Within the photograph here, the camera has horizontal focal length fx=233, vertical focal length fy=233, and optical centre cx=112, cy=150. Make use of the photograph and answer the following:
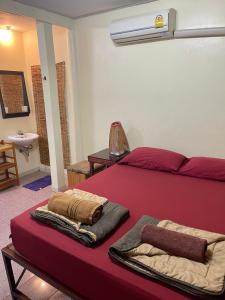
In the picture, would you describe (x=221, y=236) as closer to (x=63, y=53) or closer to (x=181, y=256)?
(x=181, y=256)

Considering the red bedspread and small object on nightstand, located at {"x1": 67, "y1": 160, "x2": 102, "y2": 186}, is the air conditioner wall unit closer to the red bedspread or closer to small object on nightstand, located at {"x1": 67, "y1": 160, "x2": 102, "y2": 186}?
the red bedspread

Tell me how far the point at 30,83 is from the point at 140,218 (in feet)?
10.8

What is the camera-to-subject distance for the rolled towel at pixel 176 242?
1091mm

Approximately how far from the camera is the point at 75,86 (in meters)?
3.37

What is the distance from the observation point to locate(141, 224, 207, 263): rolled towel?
42.9 inches

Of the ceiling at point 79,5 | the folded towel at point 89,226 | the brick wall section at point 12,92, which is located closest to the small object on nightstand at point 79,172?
the folded towel at point 89,226

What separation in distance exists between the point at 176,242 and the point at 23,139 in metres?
3.04

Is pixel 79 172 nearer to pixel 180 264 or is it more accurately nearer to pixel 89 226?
pixel 89 226

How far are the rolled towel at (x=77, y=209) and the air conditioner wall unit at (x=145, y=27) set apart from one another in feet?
6.34

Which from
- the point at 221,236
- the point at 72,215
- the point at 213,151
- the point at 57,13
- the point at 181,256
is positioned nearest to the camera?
the point at 181,256

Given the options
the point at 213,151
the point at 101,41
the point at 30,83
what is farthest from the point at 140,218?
the point at 30,83

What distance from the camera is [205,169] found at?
2.17m

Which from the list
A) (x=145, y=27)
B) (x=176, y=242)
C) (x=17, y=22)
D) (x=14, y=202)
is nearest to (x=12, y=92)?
(x=17, y=22)

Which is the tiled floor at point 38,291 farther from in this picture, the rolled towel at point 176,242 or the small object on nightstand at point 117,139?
the small object on nightstand at point 117,139
